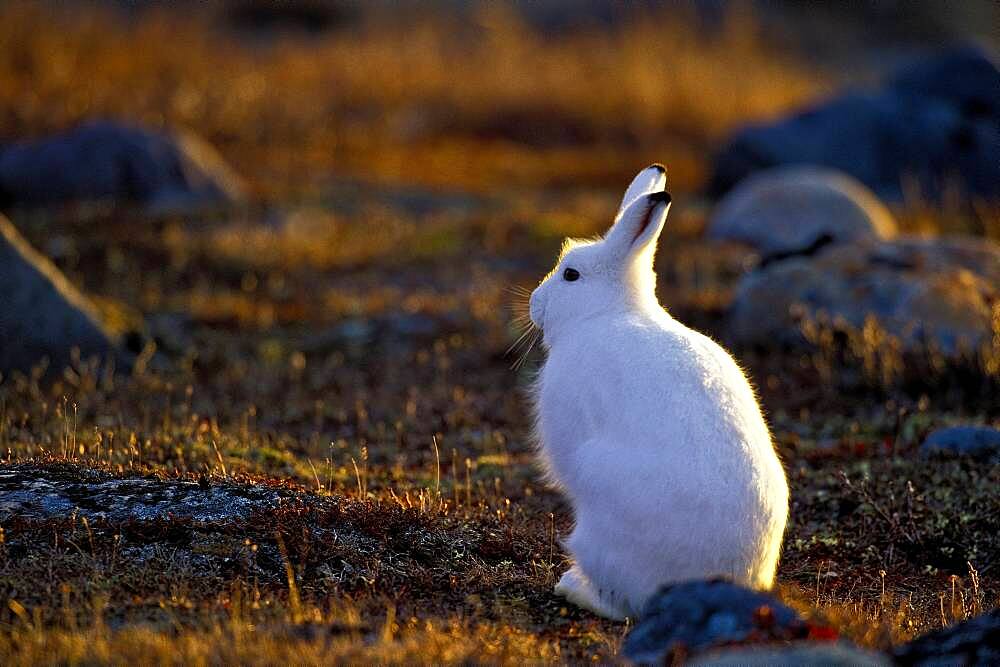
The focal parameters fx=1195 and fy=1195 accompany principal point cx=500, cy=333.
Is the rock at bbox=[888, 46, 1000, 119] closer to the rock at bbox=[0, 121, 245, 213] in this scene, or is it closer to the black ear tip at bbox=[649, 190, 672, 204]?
the rock at bbox=[0, 121, 245, 213]

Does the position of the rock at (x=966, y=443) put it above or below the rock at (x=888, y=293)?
below

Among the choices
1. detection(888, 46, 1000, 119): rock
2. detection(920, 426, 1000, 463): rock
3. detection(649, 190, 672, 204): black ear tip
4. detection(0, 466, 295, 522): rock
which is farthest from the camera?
detection(888, 46, 1000, 119): rock

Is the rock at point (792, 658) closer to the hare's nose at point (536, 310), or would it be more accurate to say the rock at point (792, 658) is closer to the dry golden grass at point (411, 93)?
the hare's nose at point (536, 310)

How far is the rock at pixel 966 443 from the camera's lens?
689 centimetres

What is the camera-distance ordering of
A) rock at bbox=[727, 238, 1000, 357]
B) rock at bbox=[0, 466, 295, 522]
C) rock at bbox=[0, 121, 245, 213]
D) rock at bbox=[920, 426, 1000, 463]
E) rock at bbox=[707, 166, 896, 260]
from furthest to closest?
rock at bbox=[0, 121, 245, 213]
rock at bbox=[707, 166, 896, 260]
rock at bbox=[727, 238, 1000, 357]
rock at bbox=[920, 426, 1000, 463]
rock at bbox=[0, 466, 295, 522]

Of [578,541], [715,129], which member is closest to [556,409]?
[578,541]

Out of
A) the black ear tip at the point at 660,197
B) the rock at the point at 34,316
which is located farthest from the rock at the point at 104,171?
the black ear tip at the point at 660,197

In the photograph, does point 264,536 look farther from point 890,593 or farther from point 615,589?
point 890,593

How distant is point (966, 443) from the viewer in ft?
22.9

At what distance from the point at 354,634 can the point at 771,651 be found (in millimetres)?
1393

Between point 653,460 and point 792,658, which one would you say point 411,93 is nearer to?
point 653,460

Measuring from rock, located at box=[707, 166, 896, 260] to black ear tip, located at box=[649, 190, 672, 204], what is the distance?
25.8ft

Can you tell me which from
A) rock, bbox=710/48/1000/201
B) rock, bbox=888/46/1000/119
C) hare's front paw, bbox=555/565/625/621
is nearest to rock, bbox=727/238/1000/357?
hare's front paw, bbox=555/565/625/621

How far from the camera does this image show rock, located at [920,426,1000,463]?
22.6ft
